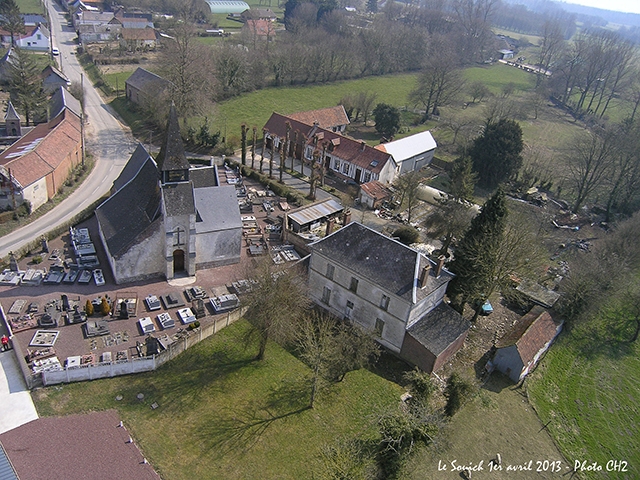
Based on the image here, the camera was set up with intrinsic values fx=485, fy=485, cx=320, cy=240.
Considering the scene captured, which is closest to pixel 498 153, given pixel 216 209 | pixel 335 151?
pixel 335 151

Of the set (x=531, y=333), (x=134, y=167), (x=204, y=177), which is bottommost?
(x=531, y=333)

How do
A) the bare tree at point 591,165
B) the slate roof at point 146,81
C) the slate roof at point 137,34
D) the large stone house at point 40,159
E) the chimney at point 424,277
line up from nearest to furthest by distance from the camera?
the chimney at point 424,277, the large stone house at point 40,159, the bare tree at point 591,165, the slate roof at point 146,81, the slate roof at point 137,34

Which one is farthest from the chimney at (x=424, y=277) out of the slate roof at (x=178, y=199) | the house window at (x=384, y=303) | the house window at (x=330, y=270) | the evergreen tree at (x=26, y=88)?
the evergreen tree at (x=26, y=88)

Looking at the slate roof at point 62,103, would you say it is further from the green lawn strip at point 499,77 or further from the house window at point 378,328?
the green lawn strip at point 499,77

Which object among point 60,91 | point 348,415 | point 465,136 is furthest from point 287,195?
point 60,91

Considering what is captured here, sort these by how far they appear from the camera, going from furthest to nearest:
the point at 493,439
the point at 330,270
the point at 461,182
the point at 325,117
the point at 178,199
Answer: the point at 325,117, the point at 461,182, the point at 178,199, the point at 330,270, the point at 493,439

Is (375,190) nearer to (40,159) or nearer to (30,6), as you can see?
(40,159)

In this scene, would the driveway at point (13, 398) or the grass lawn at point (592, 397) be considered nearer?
the driveway at point (13, 398)

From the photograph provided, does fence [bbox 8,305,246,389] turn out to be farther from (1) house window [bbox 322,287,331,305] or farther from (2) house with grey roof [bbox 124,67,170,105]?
(2) house with grey roof [bbox 124,67,170,105]
